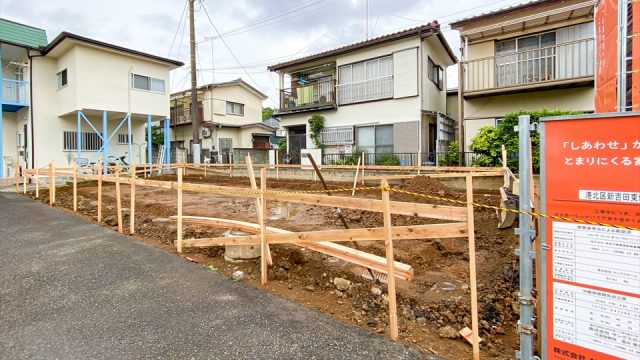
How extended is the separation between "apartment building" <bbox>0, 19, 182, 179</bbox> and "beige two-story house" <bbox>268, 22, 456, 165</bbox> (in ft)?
28.4

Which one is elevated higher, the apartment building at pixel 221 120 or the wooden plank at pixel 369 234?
the apartment building at pixel 221 120

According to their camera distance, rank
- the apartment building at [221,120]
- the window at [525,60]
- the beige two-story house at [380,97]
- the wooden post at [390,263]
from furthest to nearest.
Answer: the apartment building at [221,120] → the beige two-story house at [380,97] → the window at [525,60] → the wooden post at [390,263]

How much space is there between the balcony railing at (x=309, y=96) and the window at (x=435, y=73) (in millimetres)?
4880

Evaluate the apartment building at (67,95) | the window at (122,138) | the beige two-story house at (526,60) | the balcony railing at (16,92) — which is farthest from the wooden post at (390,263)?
the balcony railing at (16,92)

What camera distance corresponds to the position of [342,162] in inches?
626

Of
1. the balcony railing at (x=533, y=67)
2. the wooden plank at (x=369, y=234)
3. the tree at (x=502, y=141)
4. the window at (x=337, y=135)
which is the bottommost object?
the wooden plank at (x=369, y=234)

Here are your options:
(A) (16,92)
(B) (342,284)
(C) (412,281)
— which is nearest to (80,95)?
(A) (16,92)

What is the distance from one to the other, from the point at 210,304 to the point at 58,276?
2.48 meters

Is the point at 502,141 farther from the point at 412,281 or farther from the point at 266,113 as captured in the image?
the point at 266,113

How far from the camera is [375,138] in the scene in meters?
15.6

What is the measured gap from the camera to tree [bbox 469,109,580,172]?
35.7 feet

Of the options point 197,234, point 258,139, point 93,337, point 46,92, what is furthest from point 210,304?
point 258,139

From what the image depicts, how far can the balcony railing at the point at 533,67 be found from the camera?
11.2 metres

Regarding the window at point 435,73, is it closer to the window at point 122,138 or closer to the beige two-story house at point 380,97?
the beige two-story house at point 380,97
